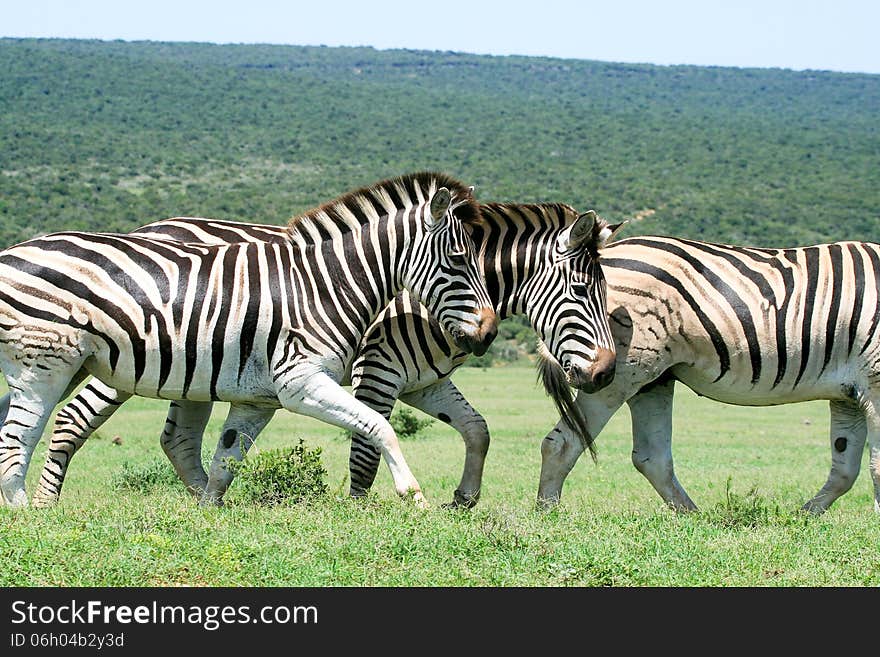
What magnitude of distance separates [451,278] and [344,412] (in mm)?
1164

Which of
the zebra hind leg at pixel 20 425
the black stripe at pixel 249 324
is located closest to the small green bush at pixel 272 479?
the black stripe at pixel 249 324

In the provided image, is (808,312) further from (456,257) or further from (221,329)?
(221,329)

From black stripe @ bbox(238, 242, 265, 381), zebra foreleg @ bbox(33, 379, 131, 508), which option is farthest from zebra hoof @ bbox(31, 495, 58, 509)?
black stripe @ bbox(238, 242, 265, 381)

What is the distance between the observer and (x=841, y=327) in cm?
829

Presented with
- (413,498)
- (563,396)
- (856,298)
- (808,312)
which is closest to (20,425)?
(413,498)

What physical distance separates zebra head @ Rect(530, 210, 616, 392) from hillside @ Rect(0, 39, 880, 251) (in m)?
39.4

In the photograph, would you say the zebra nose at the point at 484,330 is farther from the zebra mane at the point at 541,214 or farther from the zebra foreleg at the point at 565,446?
the zebra foreleg at the point at 565,446

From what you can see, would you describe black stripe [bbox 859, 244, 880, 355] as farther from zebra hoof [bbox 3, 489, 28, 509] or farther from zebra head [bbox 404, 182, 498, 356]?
zebra hoof [bbox 3, 489, 28, 509]

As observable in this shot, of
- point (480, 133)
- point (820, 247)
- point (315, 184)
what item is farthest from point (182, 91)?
point (820, 247)

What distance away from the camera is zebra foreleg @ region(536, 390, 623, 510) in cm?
838

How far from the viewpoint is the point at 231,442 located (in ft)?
26.5

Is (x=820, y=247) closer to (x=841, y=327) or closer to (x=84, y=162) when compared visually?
(x=841, y=327)

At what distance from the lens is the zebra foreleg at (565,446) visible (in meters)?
8.38

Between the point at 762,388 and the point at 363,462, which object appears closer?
the point at 762,388
